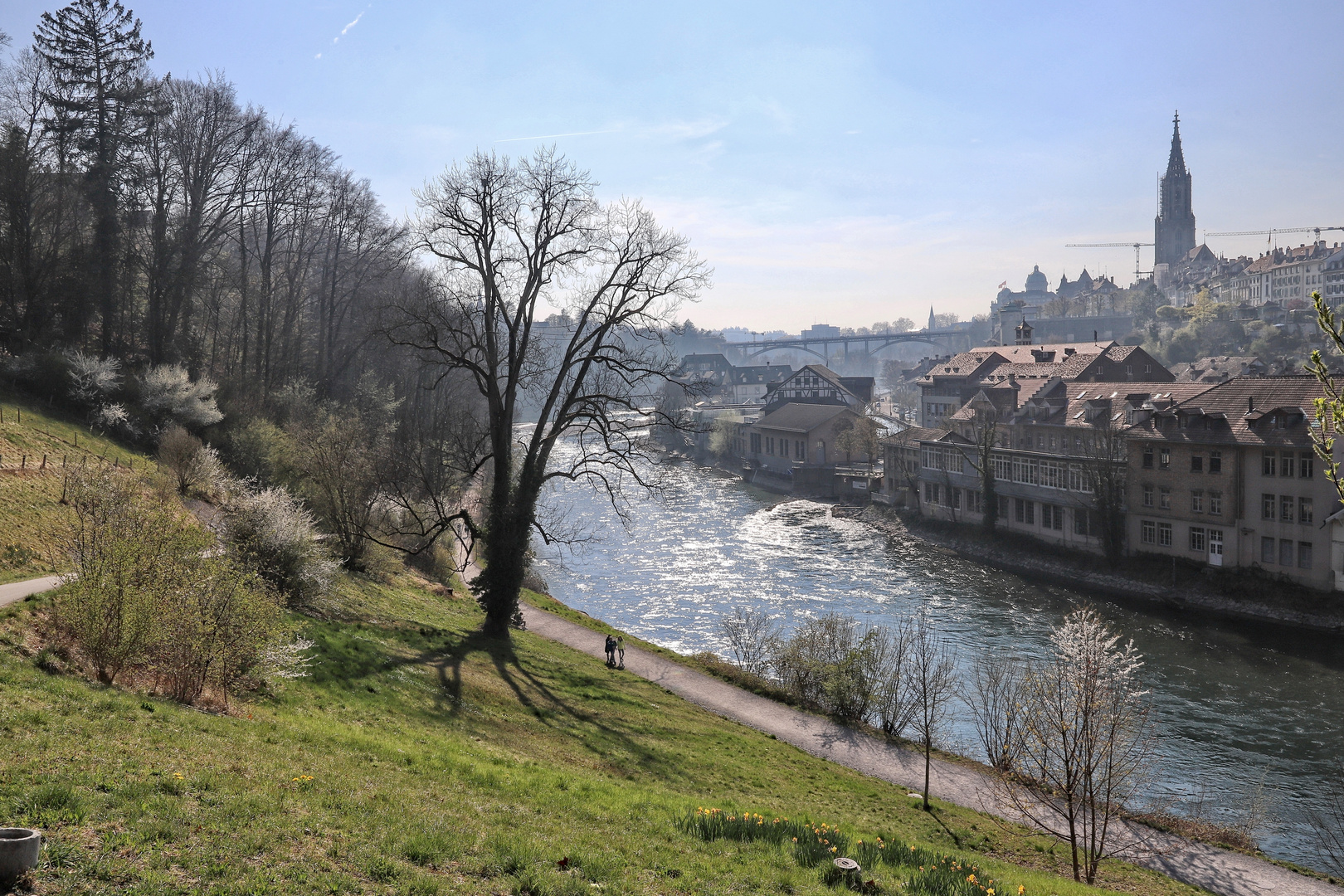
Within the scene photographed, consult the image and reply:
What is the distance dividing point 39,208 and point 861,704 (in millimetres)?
35304

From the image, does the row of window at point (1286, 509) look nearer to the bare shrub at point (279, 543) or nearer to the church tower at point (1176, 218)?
the bare shrub at point (279, 543)

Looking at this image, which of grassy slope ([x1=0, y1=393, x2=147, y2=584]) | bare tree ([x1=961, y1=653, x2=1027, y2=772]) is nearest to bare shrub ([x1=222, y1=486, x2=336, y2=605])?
grassy slope ([x1=0, y1=393, x2=147, y2=584])

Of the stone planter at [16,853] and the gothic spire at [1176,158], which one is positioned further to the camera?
the gothic spire at [1176,158]

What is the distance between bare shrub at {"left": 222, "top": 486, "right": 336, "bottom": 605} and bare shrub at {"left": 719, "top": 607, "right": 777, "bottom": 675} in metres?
13.2

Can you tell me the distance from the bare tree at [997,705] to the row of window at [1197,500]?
54.0 ft

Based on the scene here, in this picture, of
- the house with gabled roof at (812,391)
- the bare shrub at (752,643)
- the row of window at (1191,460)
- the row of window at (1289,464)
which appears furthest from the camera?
the house with gabled roof at (812,391)

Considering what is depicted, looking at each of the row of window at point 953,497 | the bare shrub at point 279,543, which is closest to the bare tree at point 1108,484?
the row of window at point 953,497

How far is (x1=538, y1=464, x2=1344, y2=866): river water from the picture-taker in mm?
21844

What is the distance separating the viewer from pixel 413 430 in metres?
45.3

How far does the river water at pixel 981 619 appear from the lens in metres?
21.8

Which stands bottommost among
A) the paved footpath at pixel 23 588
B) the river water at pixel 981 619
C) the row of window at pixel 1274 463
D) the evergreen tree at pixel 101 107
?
the river water at pixel 981 619

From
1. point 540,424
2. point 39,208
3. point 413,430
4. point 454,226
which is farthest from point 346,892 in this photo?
point 413,430

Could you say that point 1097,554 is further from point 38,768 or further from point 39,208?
point 39,208

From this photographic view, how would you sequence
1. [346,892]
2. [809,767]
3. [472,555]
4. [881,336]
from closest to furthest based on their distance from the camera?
[346,892]
[809,767]
[472,555]
[881,336]
